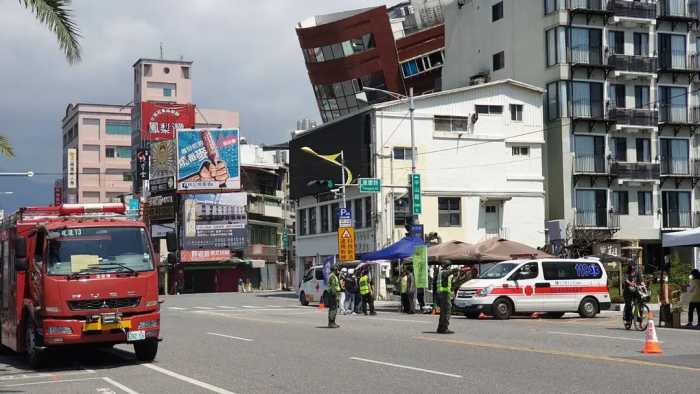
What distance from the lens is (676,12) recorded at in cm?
6038

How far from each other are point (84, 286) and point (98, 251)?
74cm

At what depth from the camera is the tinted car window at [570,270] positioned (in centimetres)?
3133

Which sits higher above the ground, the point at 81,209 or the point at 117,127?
the point at 117,127

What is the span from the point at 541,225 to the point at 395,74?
2385 centimetres

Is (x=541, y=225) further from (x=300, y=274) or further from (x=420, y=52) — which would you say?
(x=420, y=52)

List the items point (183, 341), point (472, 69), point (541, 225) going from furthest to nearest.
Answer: point (472, 69)
point (541, 225)
point (183, 341)

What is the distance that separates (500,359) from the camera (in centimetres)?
1592

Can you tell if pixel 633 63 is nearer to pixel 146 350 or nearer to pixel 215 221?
pixel 215 221

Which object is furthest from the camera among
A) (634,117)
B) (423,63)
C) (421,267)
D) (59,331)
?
(423,63)

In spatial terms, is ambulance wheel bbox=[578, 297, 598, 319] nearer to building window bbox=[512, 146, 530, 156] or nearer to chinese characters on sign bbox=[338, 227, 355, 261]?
chinese characters on sign bbox=[338, 227, 355, 261]

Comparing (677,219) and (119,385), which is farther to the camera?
(677,219)

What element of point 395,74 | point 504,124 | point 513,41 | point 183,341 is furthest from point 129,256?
point 395,74

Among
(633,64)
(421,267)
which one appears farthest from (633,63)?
(421,267)

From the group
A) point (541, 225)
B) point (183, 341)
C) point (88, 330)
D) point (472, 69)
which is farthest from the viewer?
point (472, 69)
